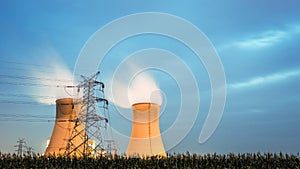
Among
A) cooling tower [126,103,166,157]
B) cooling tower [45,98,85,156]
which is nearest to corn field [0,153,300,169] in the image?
cooling tower [126,103,166,157]

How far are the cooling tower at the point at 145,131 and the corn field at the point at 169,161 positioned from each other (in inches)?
216

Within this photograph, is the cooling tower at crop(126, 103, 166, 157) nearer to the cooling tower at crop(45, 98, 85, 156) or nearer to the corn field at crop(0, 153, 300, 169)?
the cooling tower at crop(45, 98, 85, 156)

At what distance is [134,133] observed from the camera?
18.7 meters

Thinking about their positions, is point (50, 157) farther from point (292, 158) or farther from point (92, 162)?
point (292, 158)

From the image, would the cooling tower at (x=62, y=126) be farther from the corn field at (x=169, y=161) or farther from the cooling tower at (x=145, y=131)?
the corn field at (x=169, y=161)

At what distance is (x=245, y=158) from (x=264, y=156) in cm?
64

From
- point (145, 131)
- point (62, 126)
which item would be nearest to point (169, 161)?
point (145, 131)

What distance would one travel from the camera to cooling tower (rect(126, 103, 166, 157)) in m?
18.3

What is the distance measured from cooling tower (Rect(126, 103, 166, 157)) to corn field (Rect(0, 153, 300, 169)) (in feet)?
18.0

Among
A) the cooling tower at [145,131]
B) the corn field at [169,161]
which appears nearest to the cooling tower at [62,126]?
the cooling tower at [145,131]

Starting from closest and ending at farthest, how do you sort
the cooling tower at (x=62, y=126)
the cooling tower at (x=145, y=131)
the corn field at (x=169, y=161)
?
the corn field at (x=169, y=161) < the cooling tower at (x=145, y=131) < the cooling tower at (x=62, y=126)

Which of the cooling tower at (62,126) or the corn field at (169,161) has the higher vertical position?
the cooling tower at (62,126)

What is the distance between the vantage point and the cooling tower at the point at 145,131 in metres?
18.3

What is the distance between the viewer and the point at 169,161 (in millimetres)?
12344
